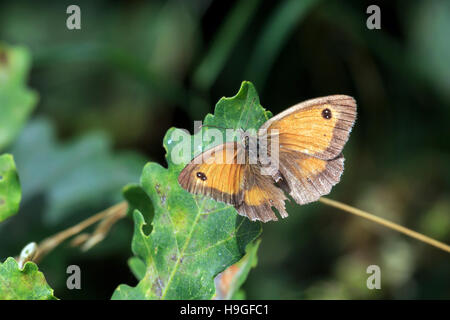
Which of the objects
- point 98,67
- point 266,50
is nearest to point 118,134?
point 98,67

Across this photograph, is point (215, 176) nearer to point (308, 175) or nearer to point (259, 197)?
point (259, 197)

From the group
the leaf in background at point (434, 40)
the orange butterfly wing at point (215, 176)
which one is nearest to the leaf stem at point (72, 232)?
the orange butterfly wing at point (215, 176)

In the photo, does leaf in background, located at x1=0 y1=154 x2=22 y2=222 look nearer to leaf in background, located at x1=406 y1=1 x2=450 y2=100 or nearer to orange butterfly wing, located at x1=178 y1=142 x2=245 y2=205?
orange butterfly wing, located at x1=178 y1=142 x2=245 y2=205

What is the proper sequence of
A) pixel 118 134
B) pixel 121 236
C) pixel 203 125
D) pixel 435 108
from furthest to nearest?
pixel 118 134 → pixel 435 108 → pixel 121 236 → pixel 203 125

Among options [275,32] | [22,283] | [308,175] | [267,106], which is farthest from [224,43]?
[22,283]

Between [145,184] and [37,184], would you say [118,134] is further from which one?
[145,184]
